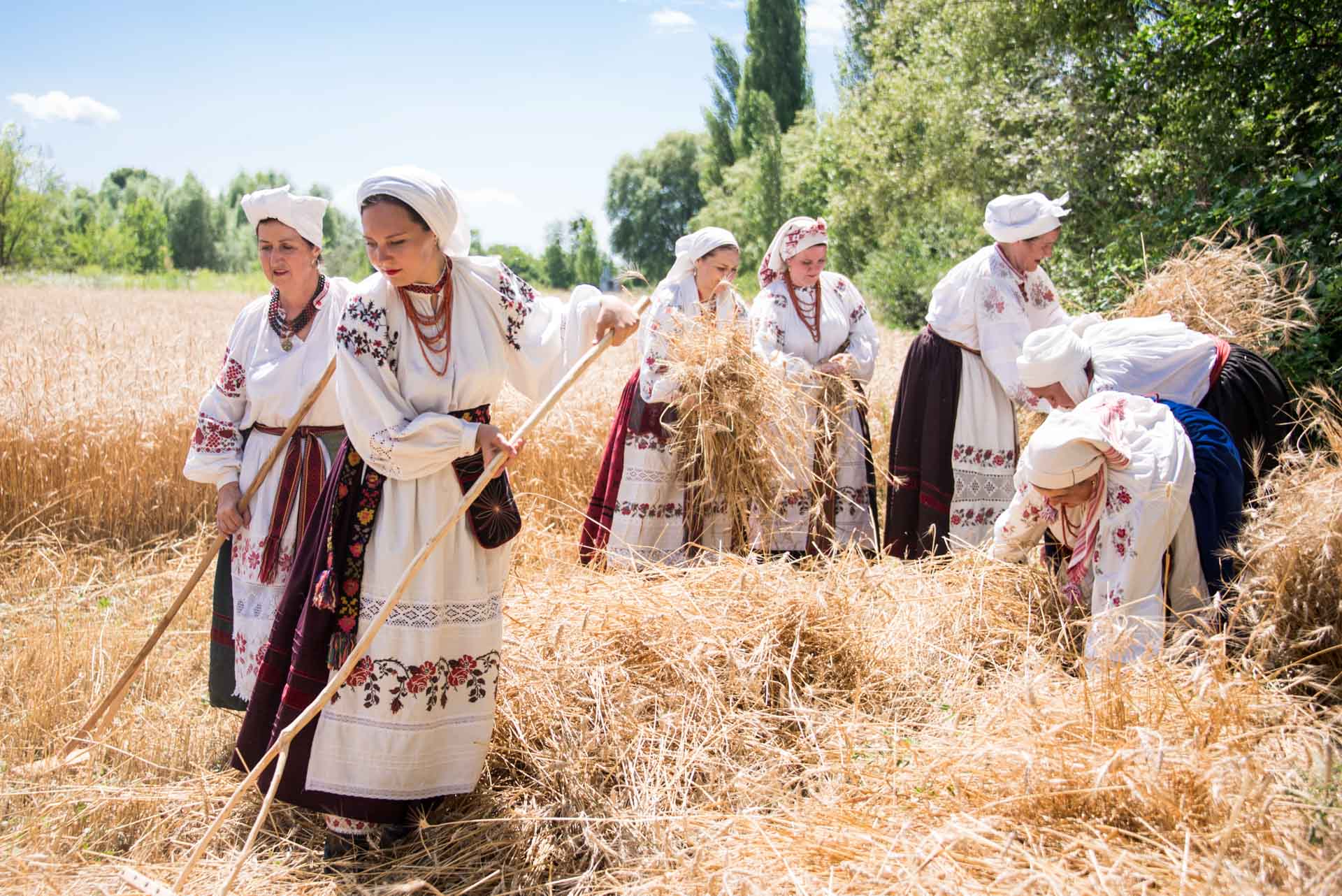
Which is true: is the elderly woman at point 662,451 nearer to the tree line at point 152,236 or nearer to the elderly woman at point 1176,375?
the elderly woman at point 1176,375

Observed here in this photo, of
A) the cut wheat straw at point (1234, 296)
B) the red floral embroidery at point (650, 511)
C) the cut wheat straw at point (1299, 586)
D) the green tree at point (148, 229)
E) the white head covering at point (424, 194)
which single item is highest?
the green tree at point (148, 229)

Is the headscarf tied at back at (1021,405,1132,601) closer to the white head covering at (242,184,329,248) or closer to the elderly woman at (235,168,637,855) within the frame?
the elderly woman at (235,168,637,855)

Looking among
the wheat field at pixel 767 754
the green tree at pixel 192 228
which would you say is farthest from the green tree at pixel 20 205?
the wheat field at pixel 767 754

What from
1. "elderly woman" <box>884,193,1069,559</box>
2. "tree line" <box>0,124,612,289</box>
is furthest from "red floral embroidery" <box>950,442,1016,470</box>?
"tree line" <box>0,124,612,289</box>

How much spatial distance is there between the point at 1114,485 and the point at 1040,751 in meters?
1.10

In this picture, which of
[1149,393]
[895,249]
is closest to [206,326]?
[895,249]

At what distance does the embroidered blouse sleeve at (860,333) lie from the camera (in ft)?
16.7

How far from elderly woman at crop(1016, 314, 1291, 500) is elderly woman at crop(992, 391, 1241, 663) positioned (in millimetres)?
381

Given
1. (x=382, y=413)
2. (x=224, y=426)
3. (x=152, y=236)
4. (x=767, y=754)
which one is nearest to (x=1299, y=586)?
(x=767, y=754)

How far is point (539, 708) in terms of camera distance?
3.25 metres

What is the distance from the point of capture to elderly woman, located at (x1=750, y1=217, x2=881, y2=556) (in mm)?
4953

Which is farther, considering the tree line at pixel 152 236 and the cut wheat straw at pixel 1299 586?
the tree line at pixel 152 236

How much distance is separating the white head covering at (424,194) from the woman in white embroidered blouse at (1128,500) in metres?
1.90

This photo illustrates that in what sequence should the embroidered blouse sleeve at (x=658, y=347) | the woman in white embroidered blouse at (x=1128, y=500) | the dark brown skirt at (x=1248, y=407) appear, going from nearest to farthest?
the woman in white embroidered blouse at (x=1128, y=500), the dark brown skirt at (x=1248, y=407), the embroidered blouse sleeve at (x=658, y=347)
